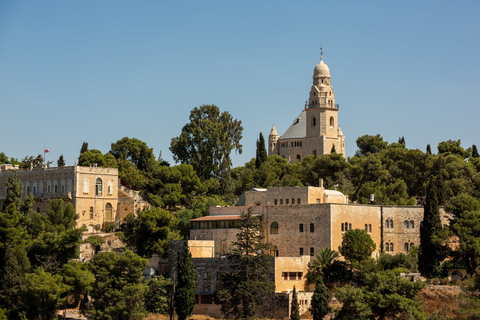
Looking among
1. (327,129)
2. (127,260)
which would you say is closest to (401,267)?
(127,260)

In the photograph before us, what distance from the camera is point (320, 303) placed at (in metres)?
55.5

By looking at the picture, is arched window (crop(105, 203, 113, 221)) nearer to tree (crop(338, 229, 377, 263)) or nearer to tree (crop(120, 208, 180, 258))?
tree (crop(120, 208, 180, 258))

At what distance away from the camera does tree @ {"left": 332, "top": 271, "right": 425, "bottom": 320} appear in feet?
175

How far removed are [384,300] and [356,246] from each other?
6.98 meters

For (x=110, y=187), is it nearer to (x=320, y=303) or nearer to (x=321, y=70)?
(x=321, y=70)

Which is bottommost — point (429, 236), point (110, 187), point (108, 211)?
point (429, 236)

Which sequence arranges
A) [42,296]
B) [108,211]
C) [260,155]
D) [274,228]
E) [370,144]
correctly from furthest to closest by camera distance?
[370,144], [260,155], [108,211], [274,228], [42,296]

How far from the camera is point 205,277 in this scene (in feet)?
198

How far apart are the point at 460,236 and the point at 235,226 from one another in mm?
15848

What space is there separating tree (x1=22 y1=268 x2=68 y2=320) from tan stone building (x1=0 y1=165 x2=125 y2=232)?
74.9ft

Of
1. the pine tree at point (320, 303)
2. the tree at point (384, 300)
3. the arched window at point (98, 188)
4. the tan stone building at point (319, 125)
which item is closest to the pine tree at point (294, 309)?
the pine tree at point (320, 303)

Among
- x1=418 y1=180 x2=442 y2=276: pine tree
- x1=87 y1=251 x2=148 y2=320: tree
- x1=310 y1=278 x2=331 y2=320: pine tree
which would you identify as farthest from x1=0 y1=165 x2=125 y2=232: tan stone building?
x1=418 y1=180 x2=442 y2=276: pine tree

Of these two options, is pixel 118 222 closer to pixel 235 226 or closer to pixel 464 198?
pixel 235 226

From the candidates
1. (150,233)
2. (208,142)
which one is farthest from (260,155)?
(150,233)
